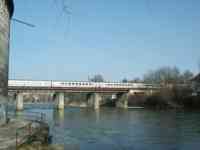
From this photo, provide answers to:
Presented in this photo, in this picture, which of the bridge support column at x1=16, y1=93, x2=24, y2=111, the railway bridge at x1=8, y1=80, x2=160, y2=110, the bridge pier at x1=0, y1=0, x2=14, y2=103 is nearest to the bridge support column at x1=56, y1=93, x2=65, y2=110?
the railway bridge at x1=8, y1=80, x2=160, y2=110

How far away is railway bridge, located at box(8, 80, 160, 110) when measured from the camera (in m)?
90.3

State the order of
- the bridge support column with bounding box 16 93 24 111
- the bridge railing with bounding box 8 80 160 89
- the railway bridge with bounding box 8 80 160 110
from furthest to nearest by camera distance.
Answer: the railway bridge with bounding box 8 80 160 110 → the bridge railing with bounding box 8 80 160 89 → the bridge support column with bounding box 16 93 24 111

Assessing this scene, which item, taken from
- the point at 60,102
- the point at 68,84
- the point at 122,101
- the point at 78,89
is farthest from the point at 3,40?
the point at 122,101

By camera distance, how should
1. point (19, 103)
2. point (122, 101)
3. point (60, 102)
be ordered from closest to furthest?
point (19, 103) → point (60, 102) → point (122, 101)

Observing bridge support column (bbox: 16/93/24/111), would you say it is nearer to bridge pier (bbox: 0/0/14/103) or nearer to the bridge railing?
the bridge railing

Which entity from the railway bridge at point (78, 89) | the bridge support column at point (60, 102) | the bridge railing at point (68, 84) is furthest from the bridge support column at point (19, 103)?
the bridge support column at point (60, 102)

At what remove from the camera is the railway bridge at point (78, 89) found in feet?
296

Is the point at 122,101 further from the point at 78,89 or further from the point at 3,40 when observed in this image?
the point at 3,40

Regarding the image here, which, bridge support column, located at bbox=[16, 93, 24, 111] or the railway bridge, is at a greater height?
the railway bridge

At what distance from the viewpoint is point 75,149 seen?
2044 cm

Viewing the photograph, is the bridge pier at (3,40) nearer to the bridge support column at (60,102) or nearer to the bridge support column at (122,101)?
the bridge support column at (60,102)

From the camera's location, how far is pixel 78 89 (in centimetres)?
9900

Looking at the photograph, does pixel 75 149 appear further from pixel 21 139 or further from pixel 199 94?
pixel 199 94

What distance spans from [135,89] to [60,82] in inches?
1088
